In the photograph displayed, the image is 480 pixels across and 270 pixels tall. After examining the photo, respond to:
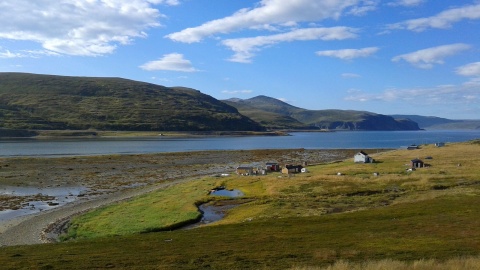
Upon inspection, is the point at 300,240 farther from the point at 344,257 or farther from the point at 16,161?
the point at 16,161

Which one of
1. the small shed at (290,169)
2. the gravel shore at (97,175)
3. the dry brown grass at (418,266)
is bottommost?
the gravel shore at (97,175)

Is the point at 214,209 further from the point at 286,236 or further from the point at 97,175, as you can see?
the point at 97,175

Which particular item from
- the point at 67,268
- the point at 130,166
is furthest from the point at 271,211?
the point at 130,166

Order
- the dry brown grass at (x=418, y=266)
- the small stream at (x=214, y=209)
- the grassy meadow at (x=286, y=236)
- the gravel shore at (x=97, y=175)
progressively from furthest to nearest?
the small stream at (x=214, y=209) < the gravel shore at (x=97, y=175) < the grassy meadow at (x=286, y=236) < the dry brown grass at (x=418, y=266)

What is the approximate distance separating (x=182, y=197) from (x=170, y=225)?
1639 centimetres

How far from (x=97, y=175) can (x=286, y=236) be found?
6443 centimetres

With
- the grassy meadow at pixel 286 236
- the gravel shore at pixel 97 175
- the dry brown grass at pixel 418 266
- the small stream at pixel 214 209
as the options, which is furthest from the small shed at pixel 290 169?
the dry brown grass at pixel 418 266

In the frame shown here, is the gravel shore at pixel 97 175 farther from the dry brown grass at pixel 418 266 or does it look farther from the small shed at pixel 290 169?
the dry brown grass at pixel 418 266

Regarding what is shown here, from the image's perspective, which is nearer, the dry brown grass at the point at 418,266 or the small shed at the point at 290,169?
the dry brown grass at the point at 418,266

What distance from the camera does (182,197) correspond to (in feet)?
172

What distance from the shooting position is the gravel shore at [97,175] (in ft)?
129

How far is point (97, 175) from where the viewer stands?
82000mm

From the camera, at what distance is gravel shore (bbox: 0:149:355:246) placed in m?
39.2

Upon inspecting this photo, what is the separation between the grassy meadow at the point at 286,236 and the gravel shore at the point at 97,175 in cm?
426
